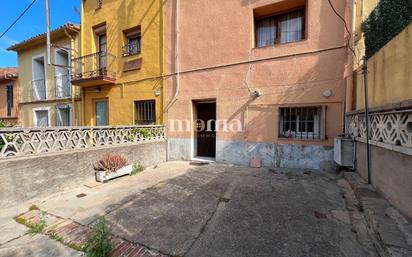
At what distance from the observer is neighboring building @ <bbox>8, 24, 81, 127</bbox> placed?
10.5 metres

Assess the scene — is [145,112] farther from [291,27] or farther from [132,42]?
[291,27]

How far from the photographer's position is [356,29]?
5398 mm

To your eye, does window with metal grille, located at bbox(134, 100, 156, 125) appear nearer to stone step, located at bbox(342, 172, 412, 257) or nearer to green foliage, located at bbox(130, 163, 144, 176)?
green foliage, located at bbox(130, 163, 144, 176)

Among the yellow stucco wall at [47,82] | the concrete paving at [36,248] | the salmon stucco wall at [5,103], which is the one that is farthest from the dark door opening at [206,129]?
the salmon stucco wall at [5,103]

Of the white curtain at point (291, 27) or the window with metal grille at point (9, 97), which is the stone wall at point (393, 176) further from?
the window with metal grille at point (9, 97)

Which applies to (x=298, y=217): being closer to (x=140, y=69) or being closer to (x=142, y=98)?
(x=142, y=98)

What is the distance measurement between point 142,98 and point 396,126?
8226 mm

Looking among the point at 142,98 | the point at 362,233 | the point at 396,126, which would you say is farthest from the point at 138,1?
the point at 362,233

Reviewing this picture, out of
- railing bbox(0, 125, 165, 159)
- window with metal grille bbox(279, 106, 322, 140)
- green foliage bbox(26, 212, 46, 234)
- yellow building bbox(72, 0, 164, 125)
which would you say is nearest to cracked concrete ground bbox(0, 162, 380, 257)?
green foliage bbox(26, 212, 46, 234)

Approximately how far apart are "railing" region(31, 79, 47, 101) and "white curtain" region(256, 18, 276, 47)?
1222cm

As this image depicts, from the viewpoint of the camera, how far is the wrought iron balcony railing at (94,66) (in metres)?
9.48

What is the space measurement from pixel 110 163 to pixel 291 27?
7.12 meters

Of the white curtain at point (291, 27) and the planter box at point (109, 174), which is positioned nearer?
the planter box at point (109, 174)

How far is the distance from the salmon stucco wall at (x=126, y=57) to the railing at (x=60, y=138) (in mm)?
2125
